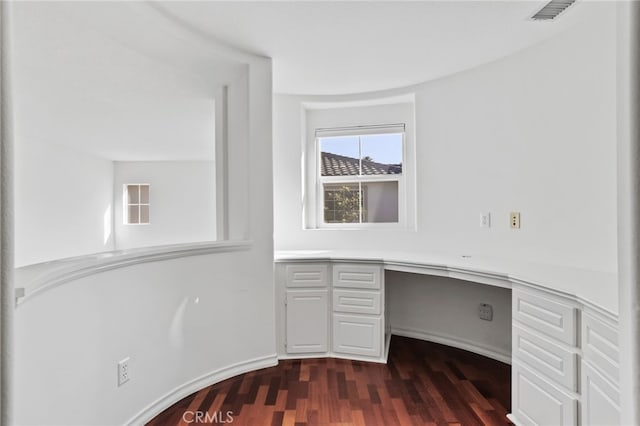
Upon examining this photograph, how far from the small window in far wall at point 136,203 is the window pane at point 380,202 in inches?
225

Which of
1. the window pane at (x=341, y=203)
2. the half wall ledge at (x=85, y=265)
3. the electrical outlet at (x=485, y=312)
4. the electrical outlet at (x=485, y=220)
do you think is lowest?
the electrical outlet at (x=485, y=312)

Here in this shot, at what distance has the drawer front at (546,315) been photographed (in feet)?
4.93

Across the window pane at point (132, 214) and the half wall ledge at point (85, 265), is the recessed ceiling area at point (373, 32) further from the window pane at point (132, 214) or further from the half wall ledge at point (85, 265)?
the window pane at point (132, 214)

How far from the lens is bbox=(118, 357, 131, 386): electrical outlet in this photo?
67.5 inches

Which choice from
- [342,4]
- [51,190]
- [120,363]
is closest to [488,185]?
[342,4]

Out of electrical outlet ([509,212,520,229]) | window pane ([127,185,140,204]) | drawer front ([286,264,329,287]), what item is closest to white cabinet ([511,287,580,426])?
electrical outlet ([509,212,520,229])

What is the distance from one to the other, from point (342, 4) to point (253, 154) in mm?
1156

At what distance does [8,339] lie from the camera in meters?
0.37

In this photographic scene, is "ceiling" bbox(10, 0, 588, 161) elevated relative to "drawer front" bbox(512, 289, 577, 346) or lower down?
elevated

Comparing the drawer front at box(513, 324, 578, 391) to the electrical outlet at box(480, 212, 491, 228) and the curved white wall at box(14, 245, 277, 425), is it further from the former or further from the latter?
the curved white wall at box(14, 245, 277, 425)

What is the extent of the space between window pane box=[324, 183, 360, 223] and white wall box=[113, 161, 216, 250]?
4453mm

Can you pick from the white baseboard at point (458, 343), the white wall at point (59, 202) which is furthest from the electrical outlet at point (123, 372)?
the white wall at point (59, 202)

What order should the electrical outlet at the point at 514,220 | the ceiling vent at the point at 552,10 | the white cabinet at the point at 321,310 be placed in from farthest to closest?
1. the white cabinet at the point at 321,310
2. the electrical outlet at the point at 514,220
3. the ceiling vent at the point at 552,10

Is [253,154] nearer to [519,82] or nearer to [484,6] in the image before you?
[484,6]
